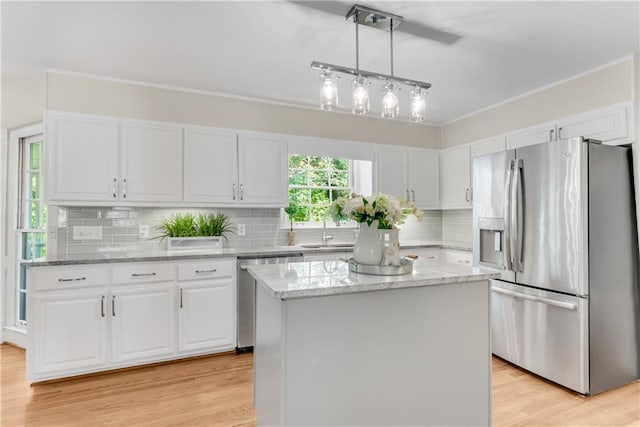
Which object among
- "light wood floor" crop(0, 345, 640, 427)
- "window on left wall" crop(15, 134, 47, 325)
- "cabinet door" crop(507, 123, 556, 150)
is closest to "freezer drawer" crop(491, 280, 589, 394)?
"light wood floor" crop(0, 345, 640, 427)

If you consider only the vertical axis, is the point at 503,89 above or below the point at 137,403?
above

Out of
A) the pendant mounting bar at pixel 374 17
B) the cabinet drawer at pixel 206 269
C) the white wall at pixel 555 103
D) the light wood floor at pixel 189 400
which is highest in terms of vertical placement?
the pendant mounting bar at pixel 374 17

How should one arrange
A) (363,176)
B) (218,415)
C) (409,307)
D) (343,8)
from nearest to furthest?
(409,307) → (343,8) → (218,415) → (363,176)

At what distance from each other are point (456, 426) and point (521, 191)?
1.88 metres

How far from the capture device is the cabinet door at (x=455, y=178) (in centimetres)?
431

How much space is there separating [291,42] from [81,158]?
80.9 inches

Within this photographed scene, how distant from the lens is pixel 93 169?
3111 millimetres

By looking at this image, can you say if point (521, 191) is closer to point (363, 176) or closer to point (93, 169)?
point (363, 176)

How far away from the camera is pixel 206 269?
10.5 feet

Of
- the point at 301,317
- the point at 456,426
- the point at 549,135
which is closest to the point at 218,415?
the point at 301,317

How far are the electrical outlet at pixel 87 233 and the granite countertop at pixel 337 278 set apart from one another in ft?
6.92

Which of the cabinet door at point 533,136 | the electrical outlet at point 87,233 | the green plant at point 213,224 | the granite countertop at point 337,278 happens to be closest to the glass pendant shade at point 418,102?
the granite countertop at point 337,278

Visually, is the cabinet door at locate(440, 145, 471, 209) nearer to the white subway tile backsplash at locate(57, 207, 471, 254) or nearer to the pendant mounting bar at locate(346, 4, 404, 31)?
the white subway tile backsplash at locate(57, 207, 471, 254)

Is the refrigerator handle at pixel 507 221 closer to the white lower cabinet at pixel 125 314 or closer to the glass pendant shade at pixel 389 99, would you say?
the glass pendant shade at pixel 389 99
